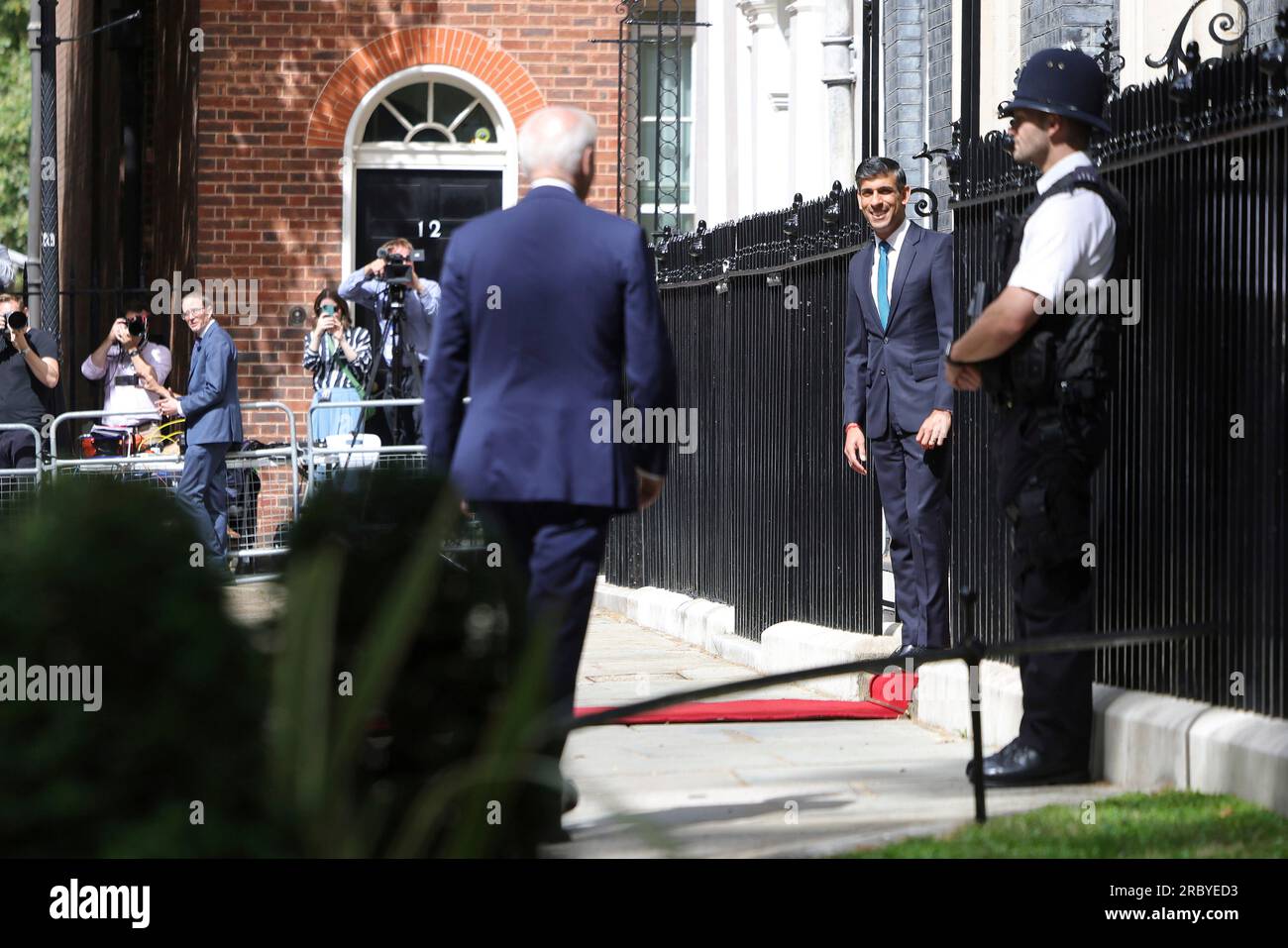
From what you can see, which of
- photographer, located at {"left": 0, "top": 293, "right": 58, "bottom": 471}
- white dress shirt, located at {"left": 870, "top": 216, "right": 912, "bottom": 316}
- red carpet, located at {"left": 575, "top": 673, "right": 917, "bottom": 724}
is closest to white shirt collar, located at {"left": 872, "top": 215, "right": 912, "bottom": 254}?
white dress shirt, located at {"left": 870, "top": 216, "right": 912, "bottom": 316}

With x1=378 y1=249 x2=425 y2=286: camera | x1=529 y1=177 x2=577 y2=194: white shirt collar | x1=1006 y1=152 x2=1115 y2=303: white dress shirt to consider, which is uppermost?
x1=378 y1=249 x2=425 y2=286: camera

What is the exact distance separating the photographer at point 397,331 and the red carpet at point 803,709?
7321 millimetres

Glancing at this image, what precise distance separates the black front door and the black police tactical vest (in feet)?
45.1

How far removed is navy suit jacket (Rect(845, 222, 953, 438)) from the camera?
7574 millimetres

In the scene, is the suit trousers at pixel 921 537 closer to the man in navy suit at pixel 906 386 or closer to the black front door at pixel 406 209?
the man in navy suit at pixel 906 386

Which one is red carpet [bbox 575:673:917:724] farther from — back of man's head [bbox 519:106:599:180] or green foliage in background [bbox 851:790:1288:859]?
back of man's head [bbox 519:106:599:180]

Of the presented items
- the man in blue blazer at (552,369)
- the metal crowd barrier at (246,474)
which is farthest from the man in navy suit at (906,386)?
the metal crowd barrier at (246,474)

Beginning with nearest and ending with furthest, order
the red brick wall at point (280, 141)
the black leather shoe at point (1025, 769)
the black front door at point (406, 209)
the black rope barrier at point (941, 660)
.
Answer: the black rope barrier at point (941, 660), the black leather shoe at point (1025, 769), the red brick wall at point (280, 141), the black front door at point (406, 209)

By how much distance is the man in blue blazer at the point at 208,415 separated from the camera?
43.1 feet

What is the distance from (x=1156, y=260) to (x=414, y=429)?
966 cm

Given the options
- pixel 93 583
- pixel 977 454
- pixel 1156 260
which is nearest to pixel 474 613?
pixel 93 583

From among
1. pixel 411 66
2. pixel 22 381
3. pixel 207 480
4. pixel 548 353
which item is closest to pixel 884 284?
pixel 548 353

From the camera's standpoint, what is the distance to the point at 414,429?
48.8ft

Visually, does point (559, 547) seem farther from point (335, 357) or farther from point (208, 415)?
point (335, 357)
